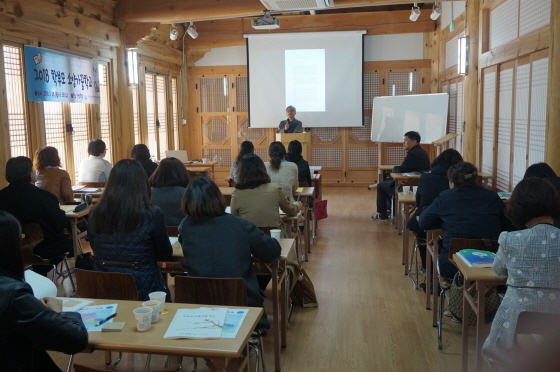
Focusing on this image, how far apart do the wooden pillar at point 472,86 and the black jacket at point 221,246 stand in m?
5.22

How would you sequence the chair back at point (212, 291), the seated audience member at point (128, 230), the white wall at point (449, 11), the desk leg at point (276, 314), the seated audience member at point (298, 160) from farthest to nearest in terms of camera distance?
the white wall at point (449, 11)
the seated audience member at point (298, 160)
the desk leg at point (276, 314)
the seated audience member at point (128, 230)
the chair back at point (212, 291)

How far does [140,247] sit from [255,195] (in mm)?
1279

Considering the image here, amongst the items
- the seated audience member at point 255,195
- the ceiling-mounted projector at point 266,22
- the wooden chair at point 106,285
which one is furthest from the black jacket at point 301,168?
the wooden chair at point 106,285

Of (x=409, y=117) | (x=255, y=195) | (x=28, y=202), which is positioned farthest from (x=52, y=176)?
(x=409, y=117)

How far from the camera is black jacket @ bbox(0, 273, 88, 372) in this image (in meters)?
1.64

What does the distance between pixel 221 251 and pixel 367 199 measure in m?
6.60

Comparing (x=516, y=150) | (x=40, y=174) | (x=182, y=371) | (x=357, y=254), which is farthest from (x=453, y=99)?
(x=182, y=371)

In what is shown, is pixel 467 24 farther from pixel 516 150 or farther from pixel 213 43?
pixel 213 43

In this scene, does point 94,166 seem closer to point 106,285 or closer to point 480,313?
point 106,285

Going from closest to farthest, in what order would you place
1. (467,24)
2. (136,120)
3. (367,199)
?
(467,24), (136,120), (367,199)

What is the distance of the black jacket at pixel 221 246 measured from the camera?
2713 mm

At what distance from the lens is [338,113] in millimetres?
10344

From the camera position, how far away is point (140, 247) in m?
2.80

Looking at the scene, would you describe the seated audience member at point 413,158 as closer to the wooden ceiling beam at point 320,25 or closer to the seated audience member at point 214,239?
the wooden ceiling beam at point 320,25
